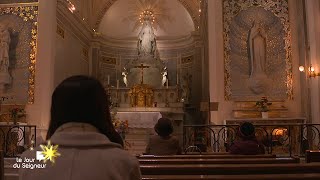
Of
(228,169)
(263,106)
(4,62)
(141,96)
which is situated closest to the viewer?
(228,169)

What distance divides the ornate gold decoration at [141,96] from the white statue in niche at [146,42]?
2.62 meters

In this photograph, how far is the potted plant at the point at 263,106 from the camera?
38.5 feet

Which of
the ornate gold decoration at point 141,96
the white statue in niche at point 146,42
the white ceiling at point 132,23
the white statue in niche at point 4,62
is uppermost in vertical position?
the white ceiling at point 132,23

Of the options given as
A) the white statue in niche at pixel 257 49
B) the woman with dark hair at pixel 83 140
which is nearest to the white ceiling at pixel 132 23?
the white statue in niche at pixel 257 49

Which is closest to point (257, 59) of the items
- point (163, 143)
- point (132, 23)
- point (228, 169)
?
point (163, 143)

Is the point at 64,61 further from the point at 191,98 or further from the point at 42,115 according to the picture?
the point at 191,98

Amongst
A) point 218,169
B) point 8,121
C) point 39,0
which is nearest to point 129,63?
point 39,0

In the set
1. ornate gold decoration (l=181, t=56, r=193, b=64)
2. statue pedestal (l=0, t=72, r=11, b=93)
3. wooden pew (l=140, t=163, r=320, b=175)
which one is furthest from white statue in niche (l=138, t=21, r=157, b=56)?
wooden pew (l=140, t=163, r=320, b=175)

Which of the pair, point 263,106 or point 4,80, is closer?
point 263,106

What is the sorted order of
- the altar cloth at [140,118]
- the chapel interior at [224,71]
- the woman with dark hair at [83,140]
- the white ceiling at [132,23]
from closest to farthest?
the woman with dark hair at [83,140] < the chapel interior at [224,71] < the altar cloth at [140,118] < the white ceiling at [132,23]

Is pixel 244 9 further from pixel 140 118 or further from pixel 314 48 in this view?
pixel 140 118

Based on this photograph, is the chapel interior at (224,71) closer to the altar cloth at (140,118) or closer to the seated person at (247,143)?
the altar cloth at (140,118)

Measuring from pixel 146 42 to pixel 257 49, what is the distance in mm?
8925

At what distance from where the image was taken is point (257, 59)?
12328 mm
